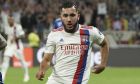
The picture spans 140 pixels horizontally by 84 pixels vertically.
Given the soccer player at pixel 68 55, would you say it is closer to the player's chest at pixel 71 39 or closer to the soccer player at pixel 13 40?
the player's chest at pixel 71 39

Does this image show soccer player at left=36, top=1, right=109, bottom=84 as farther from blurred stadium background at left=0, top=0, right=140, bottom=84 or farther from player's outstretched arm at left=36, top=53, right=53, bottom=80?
blurred stadium background at left=0, top=0, right=140, bottom=84

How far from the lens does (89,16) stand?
31562 millimetres

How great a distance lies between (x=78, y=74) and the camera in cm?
956

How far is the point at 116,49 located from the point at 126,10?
4920mm

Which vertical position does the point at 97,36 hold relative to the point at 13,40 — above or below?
above

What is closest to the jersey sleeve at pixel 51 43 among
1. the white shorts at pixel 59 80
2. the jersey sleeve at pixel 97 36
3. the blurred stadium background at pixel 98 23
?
the white shorts at pixel 59 80

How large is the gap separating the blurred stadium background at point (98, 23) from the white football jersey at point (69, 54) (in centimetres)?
1536

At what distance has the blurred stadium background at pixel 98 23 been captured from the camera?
27811mm

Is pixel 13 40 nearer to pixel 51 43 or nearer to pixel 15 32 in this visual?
pixel 15 32

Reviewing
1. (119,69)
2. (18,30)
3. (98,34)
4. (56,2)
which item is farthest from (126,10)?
(98,34)

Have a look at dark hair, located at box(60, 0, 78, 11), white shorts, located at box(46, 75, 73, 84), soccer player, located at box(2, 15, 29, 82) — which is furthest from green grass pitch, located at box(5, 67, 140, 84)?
dark hair, located at box(60, 0, 78, 11)

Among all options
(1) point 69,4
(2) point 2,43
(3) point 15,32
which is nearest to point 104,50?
(1) point 69,4

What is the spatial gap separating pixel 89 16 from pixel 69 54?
2208cm

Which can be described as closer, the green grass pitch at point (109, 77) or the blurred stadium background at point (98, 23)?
the green grass pitch at point (109, 77)
